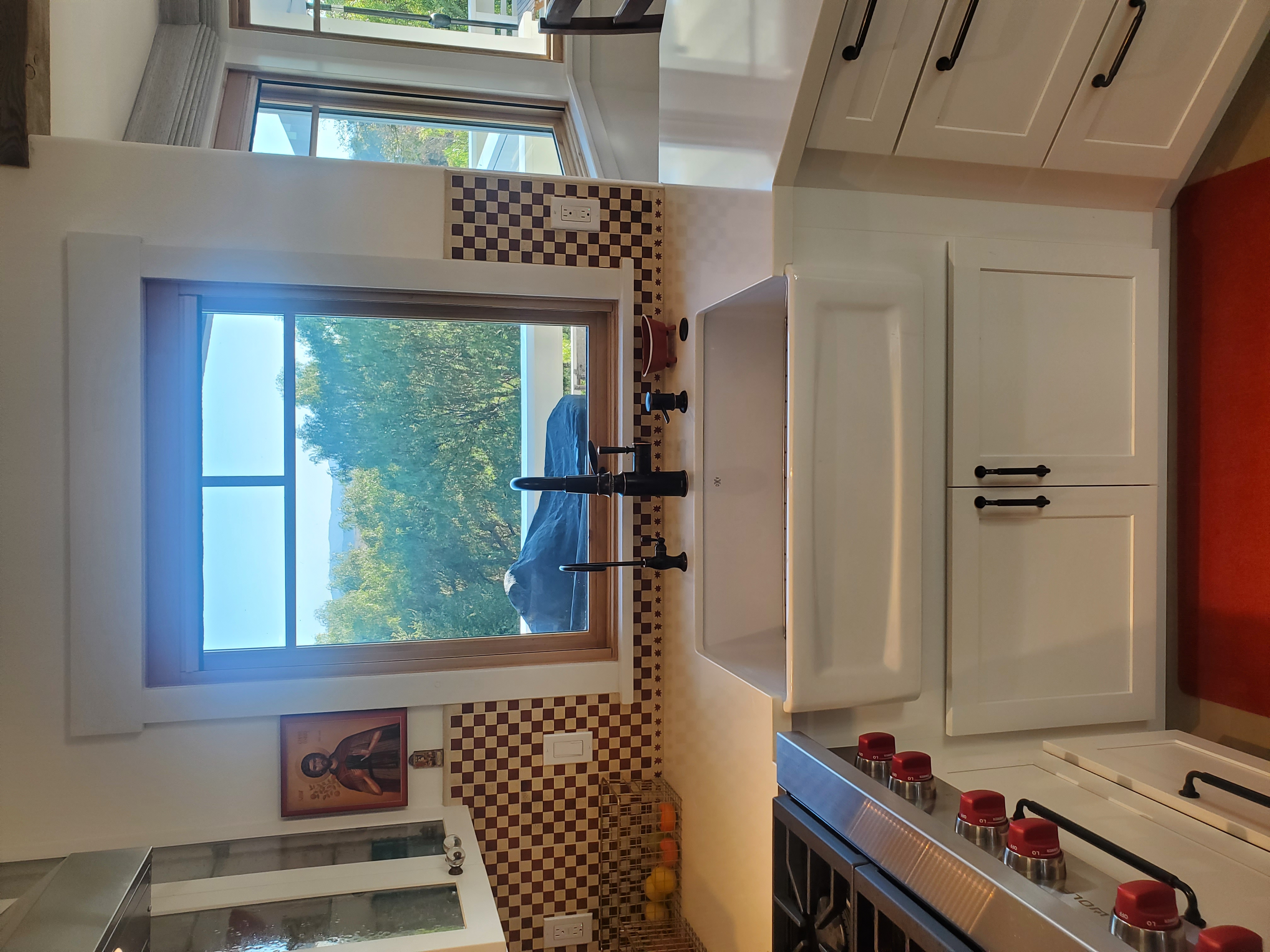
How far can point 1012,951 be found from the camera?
38.5 inches

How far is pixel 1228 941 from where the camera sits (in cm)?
82

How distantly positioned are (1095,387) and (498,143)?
210 centimetres

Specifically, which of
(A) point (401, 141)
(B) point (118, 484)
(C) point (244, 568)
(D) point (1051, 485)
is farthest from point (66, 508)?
(D) point (1051, 485)

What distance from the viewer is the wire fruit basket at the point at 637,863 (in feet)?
7.20

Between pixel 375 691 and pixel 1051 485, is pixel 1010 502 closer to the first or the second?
pixel 1051 485

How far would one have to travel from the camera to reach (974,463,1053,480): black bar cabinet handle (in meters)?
1.58

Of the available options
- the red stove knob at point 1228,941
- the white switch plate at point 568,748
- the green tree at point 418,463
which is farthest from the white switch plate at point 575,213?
the red stove knob at point 1228,941

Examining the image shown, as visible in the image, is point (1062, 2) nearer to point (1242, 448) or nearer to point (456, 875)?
point (1242, 448)

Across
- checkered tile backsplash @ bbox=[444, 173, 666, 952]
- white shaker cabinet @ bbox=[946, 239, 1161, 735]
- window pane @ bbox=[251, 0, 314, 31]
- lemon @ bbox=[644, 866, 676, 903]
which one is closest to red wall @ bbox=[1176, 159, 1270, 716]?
white shaker cabinet @ bbox=[946, 239, 1161, 735]

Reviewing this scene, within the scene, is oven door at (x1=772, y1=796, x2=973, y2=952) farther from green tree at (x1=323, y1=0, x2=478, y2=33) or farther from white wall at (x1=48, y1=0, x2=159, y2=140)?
green tree at (x1=323, y1=0, x2=478, y2=33)

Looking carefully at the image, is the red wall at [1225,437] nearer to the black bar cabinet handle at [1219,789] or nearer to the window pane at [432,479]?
the black bar cabinet handle at [1219,789]

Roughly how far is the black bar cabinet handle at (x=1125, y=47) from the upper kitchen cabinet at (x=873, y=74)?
323 mm

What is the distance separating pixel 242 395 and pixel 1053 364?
1.78m

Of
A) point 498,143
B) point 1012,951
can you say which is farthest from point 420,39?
point 1012,951
